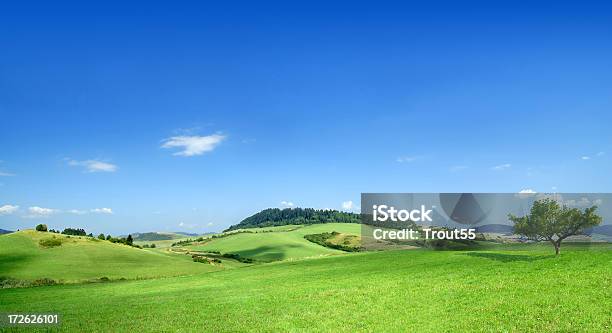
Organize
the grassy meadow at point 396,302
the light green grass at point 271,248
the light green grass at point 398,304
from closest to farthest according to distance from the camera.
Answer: the light green grass at point 398,304, the grassy meadow at point 396,302, the light green grass at point 271,248

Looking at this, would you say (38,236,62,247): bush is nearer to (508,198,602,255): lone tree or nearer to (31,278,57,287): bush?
(31,278,57,287): bush

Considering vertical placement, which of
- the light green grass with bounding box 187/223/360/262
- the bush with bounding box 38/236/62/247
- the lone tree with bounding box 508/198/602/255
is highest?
the lone tree with bounding box 508/198/602/255

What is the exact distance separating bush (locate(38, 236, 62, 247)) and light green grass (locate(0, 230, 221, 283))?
1.08 m

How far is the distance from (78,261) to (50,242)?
16.2m

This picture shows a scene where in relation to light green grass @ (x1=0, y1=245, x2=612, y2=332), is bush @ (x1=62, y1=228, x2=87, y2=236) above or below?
above

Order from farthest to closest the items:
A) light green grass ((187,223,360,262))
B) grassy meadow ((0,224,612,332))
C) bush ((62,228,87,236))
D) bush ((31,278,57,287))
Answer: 1. light green grass ((187,223,360,262))
2. bush ((62,228,87,236))
3. bush ((31,278,57,287))
4. grassy meadow ((0,224,612,332))

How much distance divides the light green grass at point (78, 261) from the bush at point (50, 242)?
108 cm

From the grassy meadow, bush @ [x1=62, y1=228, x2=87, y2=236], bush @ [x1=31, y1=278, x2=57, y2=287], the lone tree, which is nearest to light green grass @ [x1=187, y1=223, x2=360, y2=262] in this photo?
bush @ [x1=62, y1=228, x2=87, y2=236]

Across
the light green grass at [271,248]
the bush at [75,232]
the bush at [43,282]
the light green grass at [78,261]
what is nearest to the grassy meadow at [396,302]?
the bush at [43,282]

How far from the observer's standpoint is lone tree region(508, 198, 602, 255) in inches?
2237

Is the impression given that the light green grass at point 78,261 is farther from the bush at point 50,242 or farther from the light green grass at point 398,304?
the light green grass at point 398,304

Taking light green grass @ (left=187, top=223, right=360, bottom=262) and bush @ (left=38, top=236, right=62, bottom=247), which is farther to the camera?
light green grass @ (left=187, top=223, right=360, bottom=262)

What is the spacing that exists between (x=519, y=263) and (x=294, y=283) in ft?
80.3

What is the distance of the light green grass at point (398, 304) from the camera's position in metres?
27.2
